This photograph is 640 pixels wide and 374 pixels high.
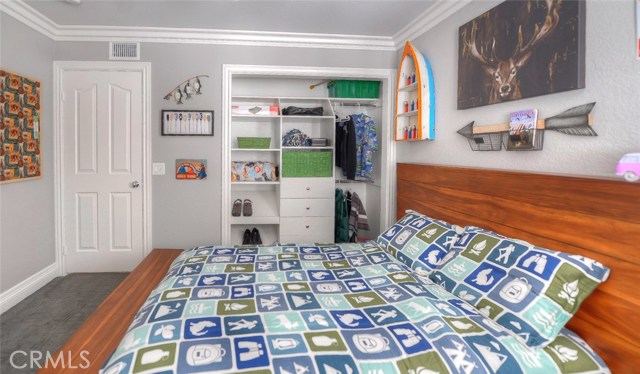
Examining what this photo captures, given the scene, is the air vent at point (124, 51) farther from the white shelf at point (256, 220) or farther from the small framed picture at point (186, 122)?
the white shelf at point (256, 220)

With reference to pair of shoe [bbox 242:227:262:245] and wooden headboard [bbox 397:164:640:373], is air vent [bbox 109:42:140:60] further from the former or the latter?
wooden headboard [bbox 397:164:640:373]

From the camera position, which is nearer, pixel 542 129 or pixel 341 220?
pixel 542 129

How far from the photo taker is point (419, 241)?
2262mm

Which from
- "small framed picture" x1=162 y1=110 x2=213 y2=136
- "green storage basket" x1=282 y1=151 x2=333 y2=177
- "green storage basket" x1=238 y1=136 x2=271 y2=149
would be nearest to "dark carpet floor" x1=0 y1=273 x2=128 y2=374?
"small framed picture" x1=162 y1=110 x2=213 y2=136

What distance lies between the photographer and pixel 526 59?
77.2 inches

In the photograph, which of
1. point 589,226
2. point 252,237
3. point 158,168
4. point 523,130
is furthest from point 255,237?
point 589,226

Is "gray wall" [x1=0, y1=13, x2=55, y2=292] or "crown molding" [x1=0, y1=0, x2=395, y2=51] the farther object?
"crown molding" [x1=0, y1=0, x2=395, y2=51]

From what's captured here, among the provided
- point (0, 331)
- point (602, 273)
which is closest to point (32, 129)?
point (0, 331)

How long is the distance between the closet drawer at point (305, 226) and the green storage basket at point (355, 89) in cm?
135

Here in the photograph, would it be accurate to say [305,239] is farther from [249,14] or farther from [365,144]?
[249,14]

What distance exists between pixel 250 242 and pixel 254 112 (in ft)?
4.65

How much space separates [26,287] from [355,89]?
3508mm

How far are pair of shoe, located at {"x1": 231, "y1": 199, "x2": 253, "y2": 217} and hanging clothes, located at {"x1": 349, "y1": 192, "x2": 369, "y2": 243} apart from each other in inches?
43.6

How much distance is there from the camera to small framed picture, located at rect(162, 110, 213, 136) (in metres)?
3.64
